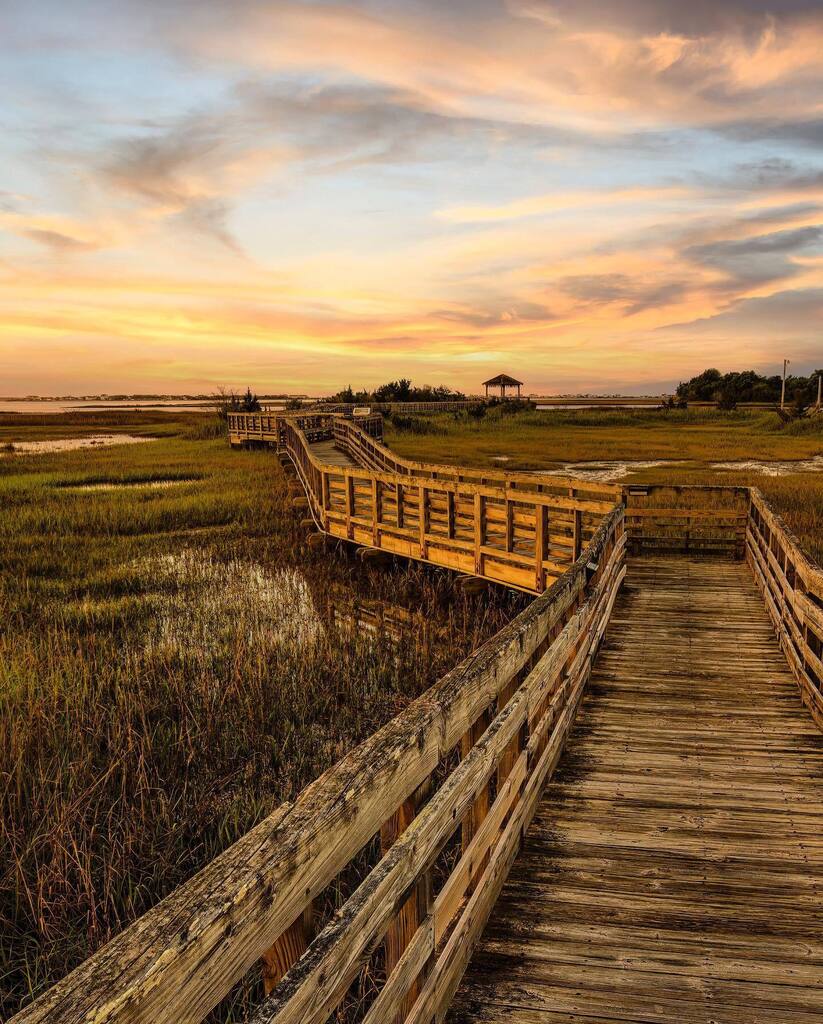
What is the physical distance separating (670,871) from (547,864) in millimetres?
639

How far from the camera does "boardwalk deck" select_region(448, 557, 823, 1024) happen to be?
2762mm

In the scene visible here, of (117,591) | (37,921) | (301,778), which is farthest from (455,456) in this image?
(37,921)

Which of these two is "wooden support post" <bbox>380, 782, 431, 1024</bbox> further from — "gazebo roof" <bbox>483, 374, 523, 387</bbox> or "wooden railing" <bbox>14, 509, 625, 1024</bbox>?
"gazebo roof" <bbox>483, 374, 523, 387</bbox>

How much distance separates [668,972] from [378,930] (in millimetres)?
1705

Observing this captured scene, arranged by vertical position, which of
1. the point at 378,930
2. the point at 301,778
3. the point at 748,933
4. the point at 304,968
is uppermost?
the point at 304,968

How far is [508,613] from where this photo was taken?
12.0 m

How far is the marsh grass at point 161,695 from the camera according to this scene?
15.5 feet

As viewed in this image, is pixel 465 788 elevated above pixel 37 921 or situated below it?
above

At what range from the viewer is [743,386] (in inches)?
3602

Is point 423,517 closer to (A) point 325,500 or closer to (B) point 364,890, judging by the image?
(A) point 325,500

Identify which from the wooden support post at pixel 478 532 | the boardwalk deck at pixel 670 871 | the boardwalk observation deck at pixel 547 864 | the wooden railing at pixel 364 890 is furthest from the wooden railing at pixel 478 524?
the wooden railing at pixel 364 890

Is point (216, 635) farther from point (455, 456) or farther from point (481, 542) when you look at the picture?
point (455, 456)

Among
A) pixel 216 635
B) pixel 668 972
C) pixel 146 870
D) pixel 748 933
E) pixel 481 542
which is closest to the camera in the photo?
pixel 668 972

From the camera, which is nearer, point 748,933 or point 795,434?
point 748,933
